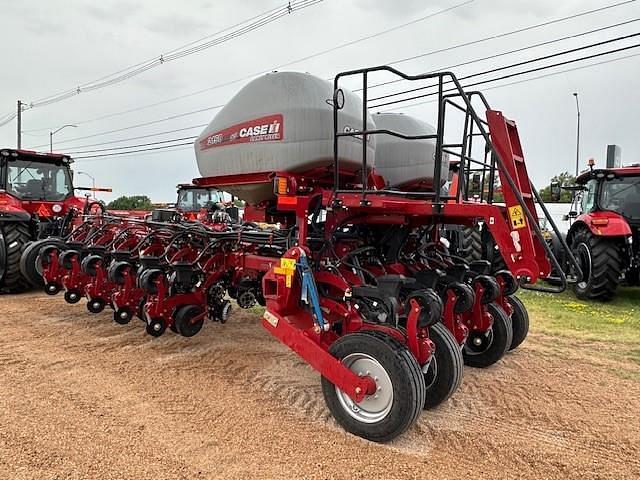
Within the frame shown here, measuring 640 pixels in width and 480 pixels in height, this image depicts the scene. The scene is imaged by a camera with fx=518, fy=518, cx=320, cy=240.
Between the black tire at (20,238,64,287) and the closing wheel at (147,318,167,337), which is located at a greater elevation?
the black tire at (20,238,64,287)

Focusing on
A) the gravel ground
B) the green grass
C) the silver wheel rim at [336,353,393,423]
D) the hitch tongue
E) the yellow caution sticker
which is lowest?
the gravel ground

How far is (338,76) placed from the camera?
3646 mm

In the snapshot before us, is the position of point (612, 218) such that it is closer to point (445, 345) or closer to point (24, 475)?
point (445, 345)

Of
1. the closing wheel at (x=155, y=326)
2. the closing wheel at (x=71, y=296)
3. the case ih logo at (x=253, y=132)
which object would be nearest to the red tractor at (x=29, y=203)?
the closing wheel at (x=71, y=296)

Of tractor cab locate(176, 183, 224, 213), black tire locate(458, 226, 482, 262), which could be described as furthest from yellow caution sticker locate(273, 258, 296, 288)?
tractor cab locate(176, 183, 224, 213)

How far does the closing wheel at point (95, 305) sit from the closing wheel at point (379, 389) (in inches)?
132

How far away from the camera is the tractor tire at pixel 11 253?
25.0 feet

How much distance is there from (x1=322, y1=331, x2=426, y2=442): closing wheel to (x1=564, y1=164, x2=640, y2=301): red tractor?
5553 millimetres

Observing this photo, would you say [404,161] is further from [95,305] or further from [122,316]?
[95,305]

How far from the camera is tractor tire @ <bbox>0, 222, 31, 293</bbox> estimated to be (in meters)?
7.62

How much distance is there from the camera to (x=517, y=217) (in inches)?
127

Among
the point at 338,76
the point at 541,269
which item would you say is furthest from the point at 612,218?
the point at 338,76

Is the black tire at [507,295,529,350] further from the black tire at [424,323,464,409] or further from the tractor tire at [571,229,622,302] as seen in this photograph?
the tractor tire at [571,229,622,302]

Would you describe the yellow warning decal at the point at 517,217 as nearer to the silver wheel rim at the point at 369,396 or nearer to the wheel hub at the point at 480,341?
the silver wheel rim at the point at 369,396
